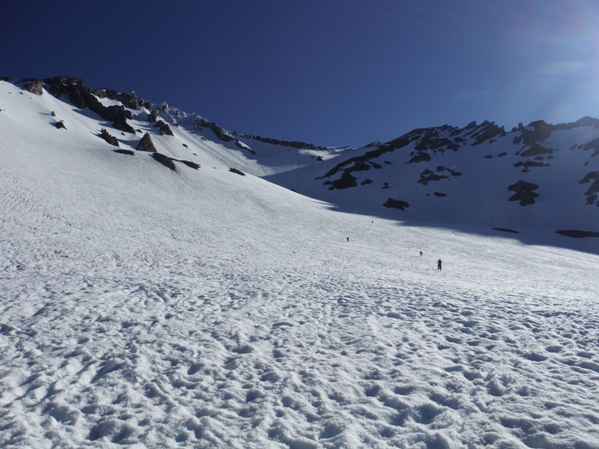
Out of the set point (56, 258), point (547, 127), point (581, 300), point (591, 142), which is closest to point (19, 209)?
point (56, 258)

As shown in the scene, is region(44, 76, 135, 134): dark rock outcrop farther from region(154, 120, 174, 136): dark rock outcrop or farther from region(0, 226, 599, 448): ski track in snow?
region(0, 226, 599, 448): ski track in snow

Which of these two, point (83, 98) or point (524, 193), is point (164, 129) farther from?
point (524, 193)

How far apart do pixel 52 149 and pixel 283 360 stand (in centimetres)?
5819

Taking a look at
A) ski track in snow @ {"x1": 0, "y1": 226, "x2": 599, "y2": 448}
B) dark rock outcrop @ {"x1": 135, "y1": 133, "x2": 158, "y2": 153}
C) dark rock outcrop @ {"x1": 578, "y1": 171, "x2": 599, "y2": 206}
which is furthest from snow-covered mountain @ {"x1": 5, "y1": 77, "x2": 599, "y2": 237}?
ski track in snow @ {"x1": 0, "y1": 226, "x2": 599, "y2": 448}

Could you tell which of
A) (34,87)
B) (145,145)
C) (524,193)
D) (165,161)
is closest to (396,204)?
(524,193)

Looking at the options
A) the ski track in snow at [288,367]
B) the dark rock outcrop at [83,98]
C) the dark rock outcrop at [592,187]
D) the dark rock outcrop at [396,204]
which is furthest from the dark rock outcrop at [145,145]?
the dark rock outcrop at [592,187]

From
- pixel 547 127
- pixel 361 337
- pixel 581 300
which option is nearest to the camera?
pixel 361 337

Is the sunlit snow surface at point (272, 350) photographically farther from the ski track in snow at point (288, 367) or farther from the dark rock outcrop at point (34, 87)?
the dark rock outcrop at point (34, 87)

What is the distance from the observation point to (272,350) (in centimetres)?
877

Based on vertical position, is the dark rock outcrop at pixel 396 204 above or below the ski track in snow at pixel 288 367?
above

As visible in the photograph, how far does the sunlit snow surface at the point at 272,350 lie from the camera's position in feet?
18.6

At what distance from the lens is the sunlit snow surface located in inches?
224

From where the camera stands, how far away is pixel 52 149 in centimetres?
5066

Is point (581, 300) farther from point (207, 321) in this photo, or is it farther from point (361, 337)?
point (207, 321)
